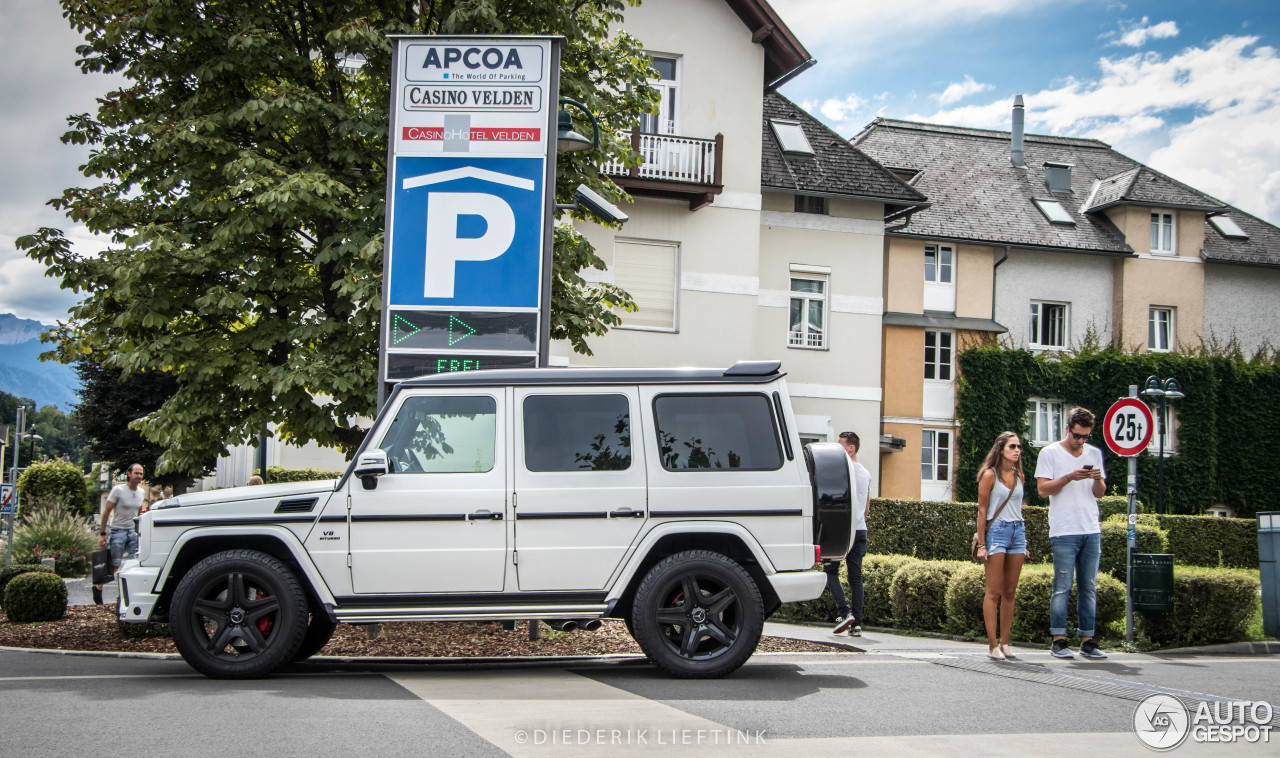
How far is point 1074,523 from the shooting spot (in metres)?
9.38

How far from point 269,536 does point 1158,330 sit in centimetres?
3443

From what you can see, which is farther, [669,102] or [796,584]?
[669,102]

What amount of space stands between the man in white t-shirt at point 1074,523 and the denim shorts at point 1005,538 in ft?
1.01

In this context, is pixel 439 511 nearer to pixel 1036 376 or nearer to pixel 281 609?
pixel 281 609

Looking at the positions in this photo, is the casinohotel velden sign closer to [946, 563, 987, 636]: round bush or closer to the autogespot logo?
[946, 563, 987, 636]: round bush

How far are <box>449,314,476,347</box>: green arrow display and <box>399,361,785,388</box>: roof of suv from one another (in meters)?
2.16

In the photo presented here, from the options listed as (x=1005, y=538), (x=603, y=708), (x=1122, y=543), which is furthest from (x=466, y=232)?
(x=1122, y=543)

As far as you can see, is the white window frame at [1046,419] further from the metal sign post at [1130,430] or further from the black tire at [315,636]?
→ the black tire at [315,636]

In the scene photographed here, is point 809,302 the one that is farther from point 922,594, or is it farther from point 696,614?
point 696,614

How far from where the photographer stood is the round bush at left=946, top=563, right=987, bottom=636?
11180 mm

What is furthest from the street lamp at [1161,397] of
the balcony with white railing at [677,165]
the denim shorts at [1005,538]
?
the denim shorts at [1005,538]

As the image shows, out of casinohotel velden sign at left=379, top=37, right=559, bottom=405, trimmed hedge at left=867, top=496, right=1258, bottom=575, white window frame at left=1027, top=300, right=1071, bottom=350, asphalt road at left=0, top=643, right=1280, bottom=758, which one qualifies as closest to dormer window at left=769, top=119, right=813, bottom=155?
trimmed hedge at left=867, top=496, right=1258, bottom=575

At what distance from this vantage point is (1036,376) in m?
33.5

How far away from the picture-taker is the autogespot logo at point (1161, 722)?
5695mm
